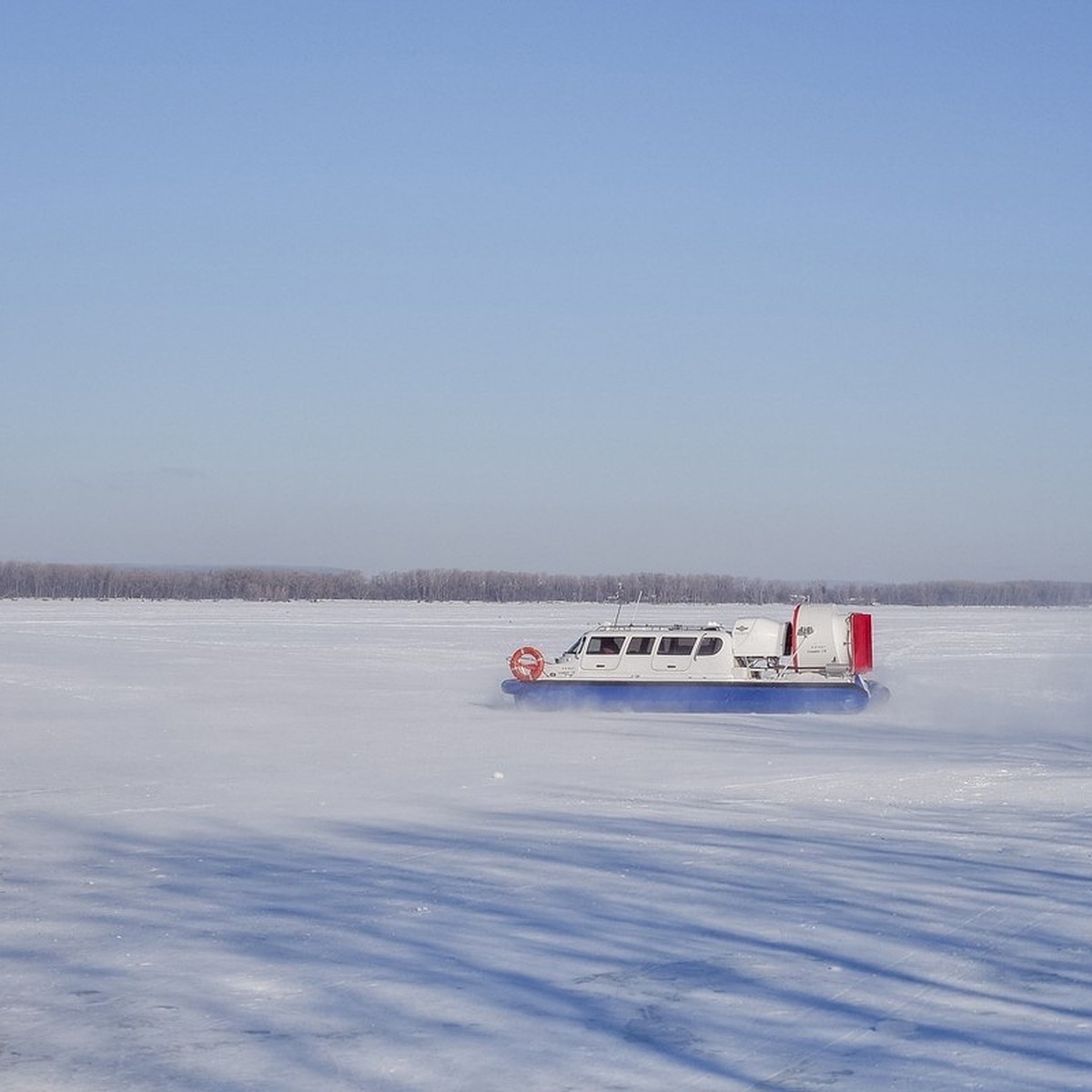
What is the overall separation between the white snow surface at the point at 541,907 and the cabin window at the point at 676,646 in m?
2.32

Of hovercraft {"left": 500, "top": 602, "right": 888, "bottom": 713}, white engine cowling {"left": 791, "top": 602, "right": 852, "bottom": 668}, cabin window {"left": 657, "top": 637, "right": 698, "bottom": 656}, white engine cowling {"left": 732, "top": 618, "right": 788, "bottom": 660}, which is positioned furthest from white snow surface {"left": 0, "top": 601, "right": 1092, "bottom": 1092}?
white engine cowling {"left": 732, "top": 618, "right": 788, "bottom": 660}

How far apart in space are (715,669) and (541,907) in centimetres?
1347

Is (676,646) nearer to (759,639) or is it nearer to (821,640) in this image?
(759,639)

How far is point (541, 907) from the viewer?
8.62 metres

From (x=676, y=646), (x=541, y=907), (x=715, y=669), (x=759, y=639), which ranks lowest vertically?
(x=541, y=907)

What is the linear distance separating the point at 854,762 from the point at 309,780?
6.02 metres

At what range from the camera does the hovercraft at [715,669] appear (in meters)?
21.1

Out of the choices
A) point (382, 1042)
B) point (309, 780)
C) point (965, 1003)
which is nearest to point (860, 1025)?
point (965, 1003)

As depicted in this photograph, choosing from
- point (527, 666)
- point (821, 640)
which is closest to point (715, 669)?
point (821, 640)

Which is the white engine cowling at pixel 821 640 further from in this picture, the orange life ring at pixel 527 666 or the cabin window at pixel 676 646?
the orange life ring at pixel 527 666

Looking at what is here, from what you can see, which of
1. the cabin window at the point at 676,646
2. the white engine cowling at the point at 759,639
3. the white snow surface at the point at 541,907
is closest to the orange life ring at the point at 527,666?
the cabin window at the point at 676,646

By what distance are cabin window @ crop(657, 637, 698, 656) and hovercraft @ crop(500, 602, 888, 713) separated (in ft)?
0.05

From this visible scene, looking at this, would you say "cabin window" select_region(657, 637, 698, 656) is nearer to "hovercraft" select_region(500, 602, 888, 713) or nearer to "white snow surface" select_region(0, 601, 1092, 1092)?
"hovercraft" select_region(500, 602, 888, 713)

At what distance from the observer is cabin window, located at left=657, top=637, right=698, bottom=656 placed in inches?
868
